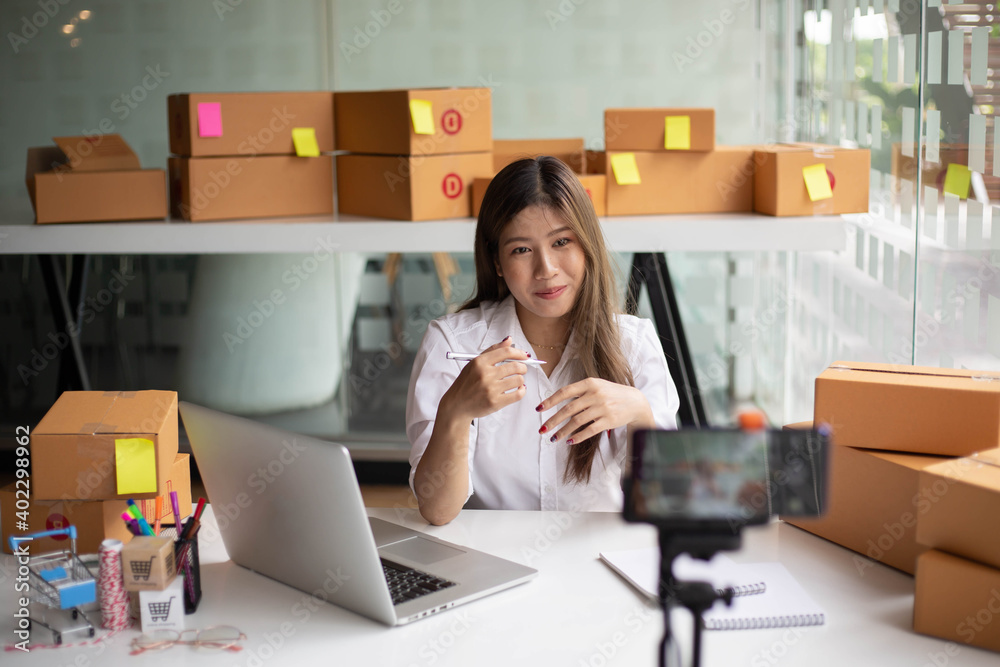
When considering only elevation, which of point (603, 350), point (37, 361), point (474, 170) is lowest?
point (37, 361)

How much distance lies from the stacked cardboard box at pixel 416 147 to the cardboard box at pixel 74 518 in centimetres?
146

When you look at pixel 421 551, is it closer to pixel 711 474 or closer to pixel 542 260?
pixel 542 260

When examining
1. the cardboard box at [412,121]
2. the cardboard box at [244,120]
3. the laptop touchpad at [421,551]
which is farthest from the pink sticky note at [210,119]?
the laptop touchpad at [421,551]

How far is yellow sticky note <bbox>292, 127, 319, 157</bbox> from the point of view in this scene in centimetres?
277

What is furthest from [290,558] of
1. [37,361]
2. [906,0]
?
[37,361]

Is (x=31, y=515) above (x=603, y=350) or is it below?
below

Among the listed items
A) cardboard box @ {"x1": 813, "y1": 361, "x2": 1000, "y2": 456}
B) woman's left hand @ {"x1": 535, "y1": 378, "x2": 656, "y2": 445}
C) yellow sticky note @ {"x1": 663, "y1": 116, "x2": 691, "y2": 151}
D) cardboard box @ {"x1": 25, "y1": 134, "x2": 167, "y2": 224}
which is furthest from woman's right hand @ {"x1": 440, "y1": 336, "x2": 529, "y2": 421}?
cardboard box @ {"x1": 25, "y1": 134, "x2": 167, "y2": 224}

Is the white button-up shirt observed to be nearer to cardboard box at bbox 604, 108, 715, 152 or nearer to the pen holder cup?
the pen holder cup

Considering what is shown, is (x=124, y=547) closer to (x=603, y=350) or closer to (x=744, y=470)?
(x=744, y=470)

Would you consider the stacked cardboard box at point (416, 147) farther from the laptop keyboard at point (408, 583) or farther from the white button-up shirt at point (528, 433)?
the laptop keyboard at point (408, 583)

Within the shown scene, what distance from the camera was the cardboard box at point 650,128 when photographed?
8.59 feet

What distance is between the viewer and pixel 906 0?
2.21 metres

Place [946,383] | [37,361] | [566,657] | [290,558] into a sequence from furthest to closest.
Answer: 1. [37,361]
2. [946,383]
3. [290,558]
4. [566,657]

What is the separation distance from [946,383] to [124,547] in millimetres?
1148
